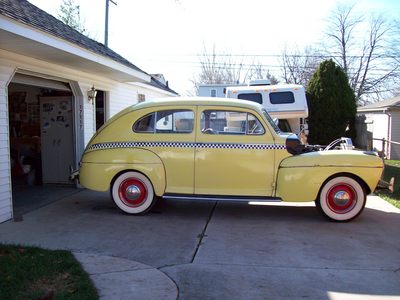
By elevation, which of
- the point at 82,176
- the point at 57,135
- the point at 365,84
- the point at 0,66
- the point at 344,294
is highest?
the point at 365,84

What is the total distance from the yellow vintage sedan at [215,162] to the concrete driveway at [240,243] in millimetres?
457

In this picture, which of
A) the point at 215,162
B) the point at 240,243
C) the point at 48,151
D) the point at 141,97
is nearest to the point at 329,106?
the point at 141,97

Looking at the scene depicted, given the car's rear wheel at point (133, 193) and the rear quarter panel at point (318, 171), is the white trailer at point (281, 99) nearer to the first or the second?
the rear quarter panel at point (318, 171)

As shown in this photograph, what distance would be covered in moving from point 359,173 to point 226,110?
7.89 ft

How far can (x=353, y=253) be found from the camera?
5.56 m

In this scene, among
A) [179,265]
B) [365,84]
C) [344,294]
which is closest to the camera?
[344,294]

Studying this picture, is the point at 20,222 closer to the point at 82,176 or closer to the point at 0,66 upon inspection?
the point at 82,176

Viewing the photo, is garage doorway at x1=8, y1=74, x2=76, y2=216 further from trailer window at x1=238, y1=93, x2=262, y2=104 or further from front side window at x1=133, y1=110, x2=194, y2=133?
trailer window at x1=238, y1=93, x2=262, y2=104

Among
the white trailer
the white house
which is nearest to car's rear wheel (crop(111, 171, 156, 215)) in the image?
the white trailer

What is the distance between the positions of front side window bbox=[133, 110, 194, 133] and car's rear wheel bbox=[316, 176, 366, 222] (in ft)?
8.15

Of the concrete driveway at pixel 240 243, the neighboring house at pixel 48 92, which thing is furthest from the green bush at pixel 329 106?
the concrete driveway at pixel 240 243

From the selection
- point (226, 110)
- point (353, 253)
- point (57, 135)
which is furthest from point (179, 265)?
point (57, 135)

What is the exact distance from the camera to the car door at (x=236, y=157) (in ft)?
23.4

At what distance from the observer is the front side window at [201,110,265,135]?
23.9 feet
